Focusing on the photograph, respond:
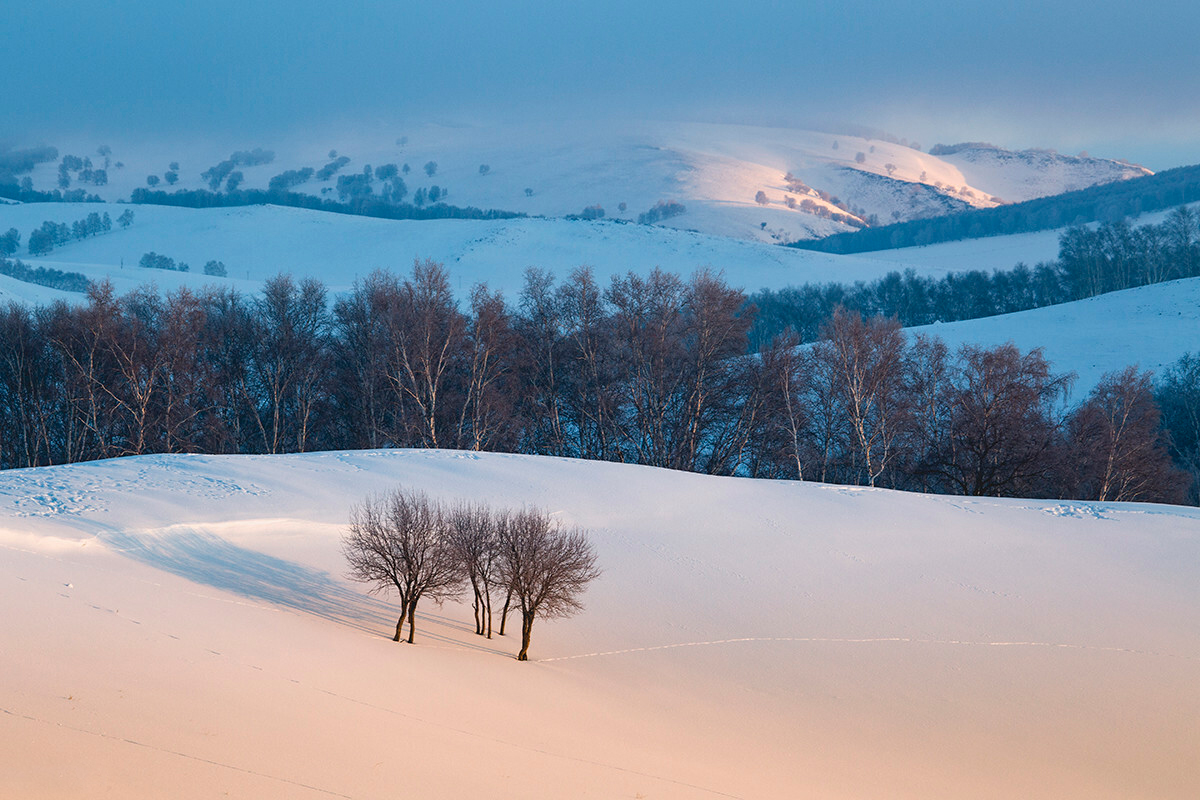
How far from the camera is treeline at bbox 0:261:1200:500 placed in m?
40.9

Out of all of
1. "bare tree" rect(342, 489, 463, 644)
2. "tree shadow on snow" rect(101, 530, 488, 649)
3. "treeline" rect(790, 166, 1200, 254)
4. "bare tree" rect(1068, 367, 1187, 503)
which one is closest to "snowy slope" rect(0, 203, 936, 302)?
"treeline" rect(790, 166, 1200, 254)

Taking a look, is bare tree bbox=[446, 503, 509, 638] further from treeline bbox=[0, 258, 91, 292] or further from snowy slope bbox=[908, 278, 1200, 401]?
treeline bbox=[0, 258, 91, 292]

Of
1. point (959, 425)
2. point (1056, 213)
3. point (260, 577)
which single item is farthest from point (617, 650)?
point (1056, 213)

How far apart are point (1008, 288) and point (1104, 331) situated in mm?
32473

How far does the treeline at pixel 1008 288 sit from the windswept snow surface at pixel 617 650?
68319 millimetres

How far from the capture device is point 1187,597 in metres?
23.1

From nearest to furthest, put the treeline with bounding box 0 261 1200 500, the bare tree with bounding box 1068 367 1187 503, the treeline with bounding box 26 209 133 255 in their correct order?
the bare tree with bounding box 1068 367 1187 503 < the treeline with bounding box 0 261 1200 500 < the treeline with bounding box 26 209 133 255

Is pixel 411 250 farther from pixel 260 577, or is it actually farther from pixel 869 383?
pixel 260 577

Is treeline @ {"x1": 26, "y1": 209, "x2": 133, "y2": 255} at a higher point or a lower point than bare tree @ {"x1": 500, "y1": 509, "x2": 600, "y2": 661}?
higher

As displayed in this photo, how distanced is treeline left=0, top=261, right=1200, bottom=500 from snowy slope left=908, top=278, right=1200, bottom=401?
15.1 metres

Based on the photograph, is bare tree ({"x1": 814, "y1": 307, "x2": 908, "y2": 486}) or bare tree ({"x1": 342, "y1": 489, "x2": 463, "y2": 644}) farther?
bare tree ({"x1": 814, "y1": 307, "x2": 908, "y2": 486})

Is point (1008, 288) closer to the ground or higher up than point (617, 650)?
higher up

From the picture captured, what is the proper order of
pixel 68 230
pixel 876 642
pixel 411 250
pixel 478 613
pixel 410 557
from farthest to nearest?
pixel 68 230, pixel 411 250, pixel 478 613, pixel 876 642, pixel 410 557

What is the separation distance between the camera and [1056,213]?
16338 cm
